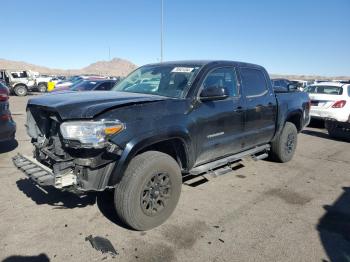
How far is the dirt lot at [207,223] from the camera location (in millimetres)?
3252

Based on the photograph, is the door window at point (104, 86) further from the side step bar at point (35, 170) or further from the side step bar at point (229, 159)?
the side step bar at point (35, 170)

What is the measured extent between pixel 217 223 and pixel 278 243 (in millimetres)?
733

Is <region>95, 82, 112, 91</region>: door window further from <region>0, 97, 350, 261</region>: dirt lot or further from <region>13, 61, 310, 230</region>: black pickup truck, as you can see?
<region>13, 61, 310, 230</region>: black pickup truck

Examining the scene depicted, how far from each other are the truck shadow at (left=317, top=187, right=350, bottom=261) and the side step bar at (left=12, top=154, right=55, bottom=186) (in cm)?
289

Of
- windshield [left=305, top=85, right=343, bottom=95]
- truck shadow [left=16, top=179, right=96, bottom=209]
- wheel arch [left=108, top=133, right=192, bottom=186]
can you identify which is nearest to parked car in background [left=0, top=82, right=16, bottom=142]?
truck shadow [left=16, top=179, right=96, bottom=209]

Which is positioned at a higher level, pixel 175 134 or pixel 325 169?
pixel 175 134

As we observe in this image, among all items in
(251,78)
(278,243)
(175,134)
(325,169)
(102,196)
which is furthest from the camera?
(325,169)

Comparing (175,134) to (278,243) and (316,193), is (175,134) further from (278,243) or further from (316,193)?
(316,193)

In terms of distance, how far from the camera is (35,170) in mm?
3617

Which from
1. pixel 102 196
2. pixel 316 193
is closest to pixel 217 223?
pixel 102 196

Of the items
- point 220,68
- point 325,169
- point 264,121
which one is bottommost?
point 325,169

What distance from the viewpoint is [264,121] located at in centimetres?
555

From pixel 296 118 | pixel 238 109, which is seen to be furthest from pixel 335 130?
pixel 238 109

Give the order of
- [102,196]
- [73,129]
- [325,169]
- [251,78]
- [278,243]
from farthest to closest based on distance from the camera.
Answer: [325,169] < [251,78] < [102,196] < [278,243] < [73,129]
